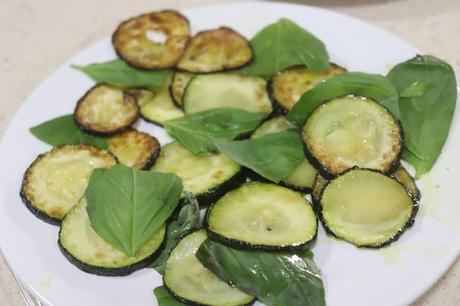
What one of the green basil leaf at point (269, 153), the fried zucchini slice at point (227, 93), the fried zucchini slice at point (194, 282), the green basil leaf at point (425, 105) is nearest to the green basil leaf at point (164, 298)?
the fried zucchini slice at point (194, 282)

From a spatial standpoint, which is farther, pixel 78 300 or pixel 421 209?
pixel 421 209

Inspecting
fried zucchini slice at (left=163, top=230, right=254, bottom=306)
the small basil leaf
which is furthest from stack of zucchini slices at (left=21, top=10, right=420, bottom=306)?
the small basil leaf

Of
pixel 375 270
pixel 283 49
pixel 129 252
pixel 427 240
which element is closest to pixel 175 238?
pixel 129 252

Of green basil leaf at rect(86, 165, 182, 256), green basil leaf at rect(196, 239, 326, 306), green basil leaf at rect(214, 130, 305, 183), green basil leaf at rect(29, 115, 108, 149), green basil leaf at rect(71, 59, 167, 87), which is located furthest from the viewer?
green basil leaf at rect(71, 59, 167, 87)

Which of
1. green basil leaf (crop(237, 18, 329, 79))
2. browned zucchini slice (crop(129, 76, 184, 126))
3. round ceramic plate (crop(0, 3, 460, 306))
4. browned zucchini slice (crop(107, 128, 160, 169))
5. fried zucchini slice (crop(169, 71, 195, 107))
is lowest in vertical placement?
round ceramic plate (crop(0, 3, 460, 306))

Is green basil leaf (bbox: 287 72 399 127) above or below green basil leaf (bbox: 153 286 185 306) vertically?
above

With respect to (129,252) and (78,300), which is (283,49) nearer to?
(129,252)

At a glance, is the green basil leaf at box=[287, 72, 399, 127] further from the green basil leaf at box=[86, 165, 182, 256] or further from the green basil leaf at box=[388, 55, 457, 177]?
the green basil leaf at box=[86, 165, 182, 256]
